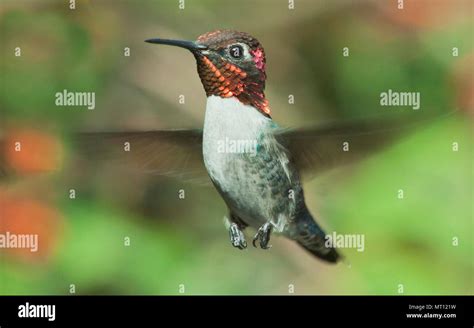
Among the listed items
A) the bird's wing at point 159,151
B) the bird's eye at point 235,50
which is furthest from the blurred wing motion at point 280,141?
the bird's eye at point 235,50

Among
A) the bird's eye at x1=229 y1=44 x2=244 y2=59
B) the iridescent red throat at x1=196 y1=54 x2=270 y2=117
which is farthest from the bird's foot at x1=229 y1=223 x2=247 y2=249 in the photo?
the bird's eye at x1=229 y1=44 x2=244 y2=59

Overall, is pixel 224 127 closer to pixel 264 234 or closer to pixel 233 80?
pixel 233 80

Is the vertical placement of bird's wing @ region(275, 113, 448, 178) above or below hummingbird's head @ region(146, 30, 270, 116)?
below

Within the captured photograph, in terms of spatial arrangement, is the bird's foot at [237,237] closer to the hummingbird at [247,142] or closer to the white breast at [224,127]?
the hummingbird at [247,142]

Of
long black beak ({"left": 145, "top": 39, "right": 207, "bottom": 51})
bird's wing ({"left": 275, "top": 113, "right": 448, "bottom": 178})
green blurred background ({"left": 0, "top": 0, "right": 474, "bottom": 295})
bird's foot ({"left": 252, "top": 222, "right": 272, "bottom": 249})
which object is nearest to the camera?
bird's wing ({"left": 275, "top": 113, "right": 448, "bottom": 178})

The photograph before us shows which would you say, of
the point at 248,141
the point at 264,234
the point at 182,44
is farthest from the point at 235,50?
the point at 264,234

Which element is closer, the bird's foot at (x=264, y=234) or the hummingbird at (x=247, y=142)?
the hummingbird at (x=247, y=142)

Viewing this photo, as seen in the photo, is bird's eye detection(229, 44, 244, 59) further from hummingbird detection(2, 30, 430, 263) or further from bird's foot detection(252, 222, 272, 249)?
bird's foot detection(252, 222, 272, 249)
